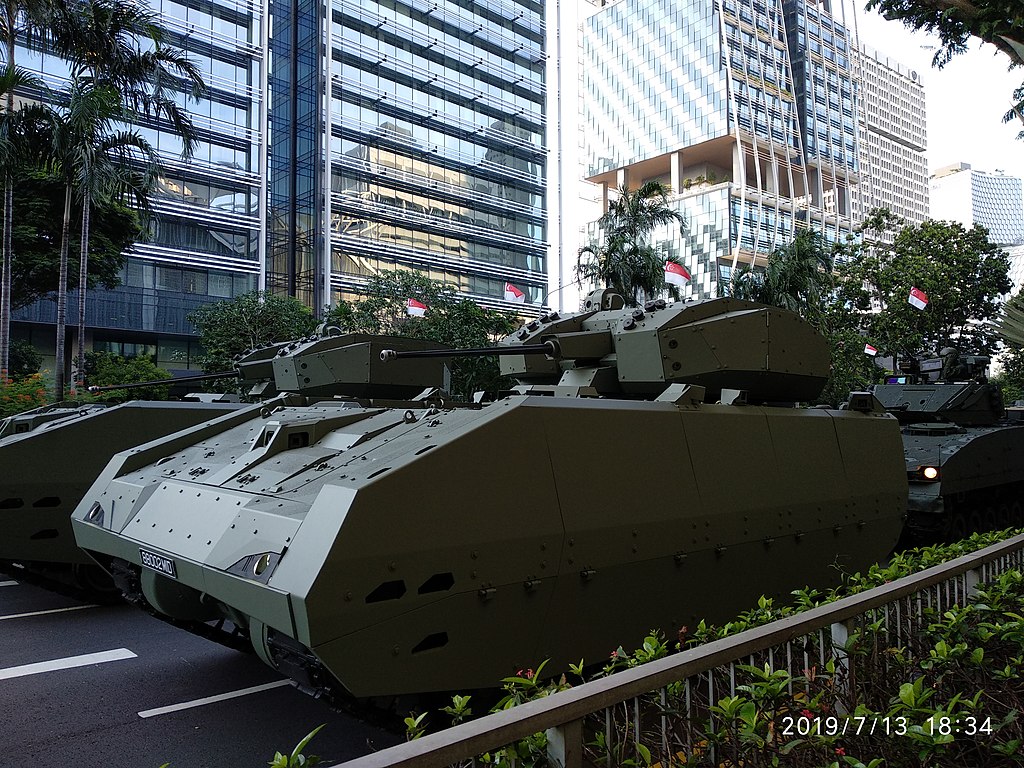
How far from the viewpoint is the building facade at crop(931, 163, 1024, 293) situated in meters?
156

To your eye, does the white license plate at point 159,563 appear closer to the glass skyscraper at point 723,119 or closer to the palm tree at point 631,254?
the palm tree at point 631,254

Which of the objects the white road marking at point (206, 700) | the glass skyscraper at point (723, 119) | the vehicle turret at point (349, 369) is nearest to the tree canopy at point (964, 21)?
the vehicle turret at point (349, 369)

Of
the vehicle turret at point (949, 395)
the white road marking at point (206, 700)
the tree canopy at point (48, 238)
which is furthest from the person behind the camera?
the tree canopy at point (48, 238)

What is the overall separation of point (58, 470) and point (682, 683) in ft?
25.6

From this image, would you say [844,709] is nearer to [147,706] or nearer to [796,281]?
[147,706]

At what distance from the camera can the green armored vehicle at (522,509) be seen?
436 centimetres

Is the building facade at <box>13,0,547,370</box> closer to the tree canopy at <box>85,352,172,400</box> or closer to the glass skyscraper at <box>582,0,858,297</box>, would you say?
the tree canopy at <box>85,352,172,400</box>

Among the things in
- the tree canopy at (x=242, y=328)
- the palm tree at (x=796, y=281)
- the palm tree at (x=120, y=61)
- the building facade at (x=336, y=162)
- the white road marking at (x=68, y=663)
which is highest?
the building facade at (x=336, y=162)

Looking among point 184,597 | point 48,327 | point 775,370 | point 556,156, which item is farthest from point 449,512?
point 556,156

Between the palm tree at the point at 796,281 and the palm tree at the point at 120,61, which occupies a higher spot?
the palm tree at the point at 120,61

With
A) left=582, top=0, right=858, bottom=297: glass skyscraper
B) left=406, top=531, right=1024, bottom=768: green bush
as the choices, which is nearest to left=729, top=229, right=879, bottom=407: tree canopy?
left=406, top=531, right=1024, bottom=768: green bush

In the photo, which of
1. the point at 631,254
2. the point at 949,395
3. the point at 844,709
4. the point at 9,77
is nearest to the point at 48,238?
the point at 9,77

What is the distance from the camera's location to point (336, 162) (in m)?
45.9

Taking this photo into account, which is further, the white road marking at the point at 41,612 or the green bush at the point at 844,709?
the white road marking at the point at 41,612
